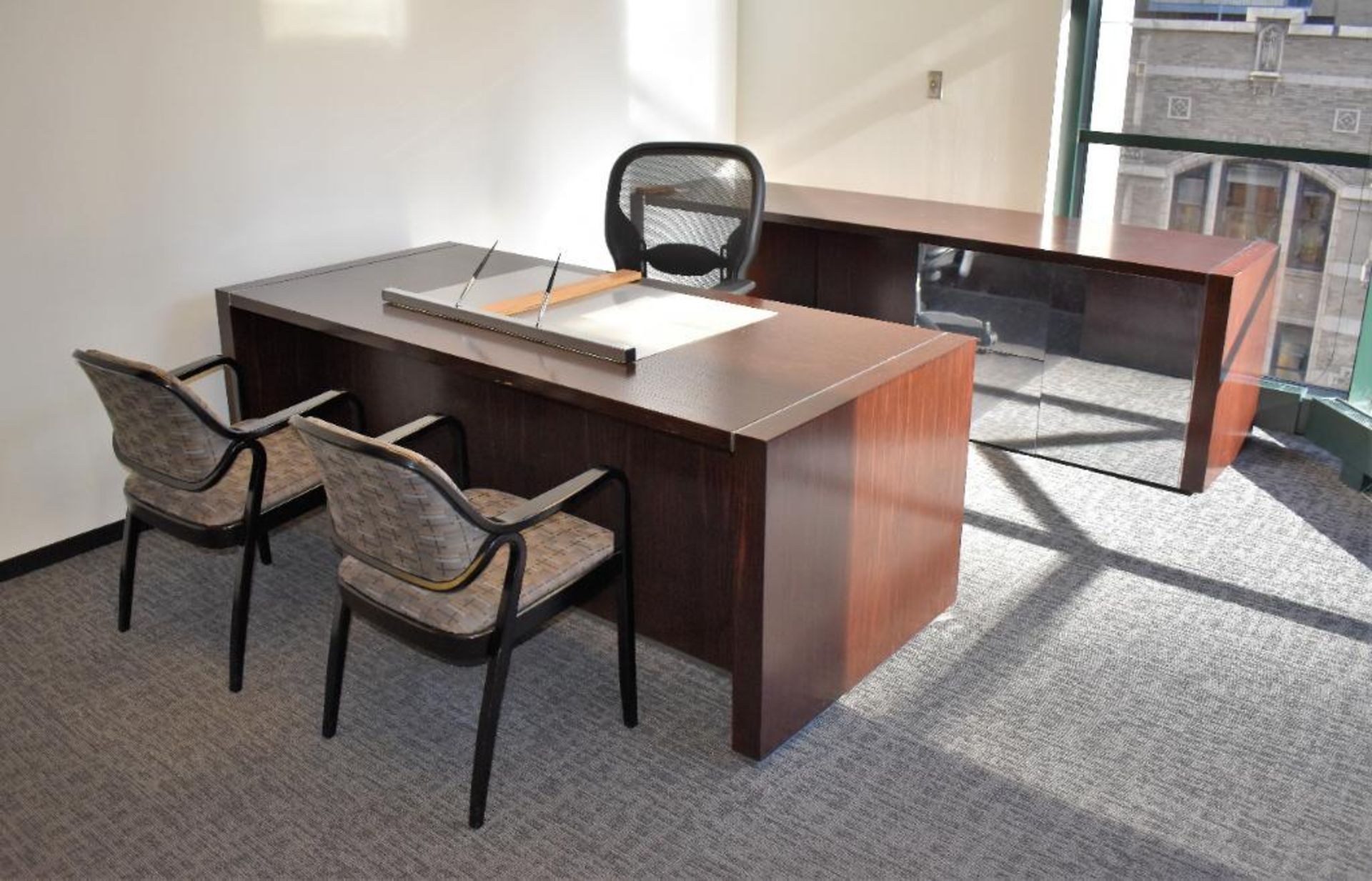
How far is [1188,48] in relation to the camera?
4137 millimetres

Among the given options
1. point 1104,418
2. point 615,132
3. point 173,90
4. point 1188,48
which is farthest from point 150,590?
point 1188,48

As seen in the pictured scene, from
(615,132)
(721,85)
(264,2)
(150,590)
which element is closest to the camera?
(150,590)

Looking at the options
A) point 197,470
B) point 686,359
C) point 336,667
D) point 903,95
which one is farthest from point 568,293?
point 903,95

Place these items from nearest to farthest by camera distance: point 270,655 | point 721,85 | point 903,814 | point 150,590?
point 903,814
point 270,655
point 150,590
point 721,85

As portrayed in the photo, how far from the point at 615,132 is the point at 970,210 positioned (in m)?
1.30

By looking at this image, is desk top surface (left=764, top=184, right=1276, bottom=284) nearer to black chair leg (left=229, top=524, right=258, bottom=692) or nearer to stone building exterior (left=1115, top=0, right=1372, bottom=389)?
stone building exterior (left=1115, top=0, right=1372, bottom=389)

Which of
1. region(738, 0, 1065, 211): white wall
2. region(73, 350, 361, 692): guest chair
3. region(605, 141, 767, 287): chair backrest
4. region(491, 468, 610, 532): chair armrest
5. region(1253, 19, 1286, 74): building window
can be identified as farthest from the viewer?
region(738, 0, 1065, 211): white wall

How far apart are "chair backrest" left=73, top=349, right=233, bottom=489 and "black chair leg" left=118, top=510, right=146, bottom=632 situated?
23 cm

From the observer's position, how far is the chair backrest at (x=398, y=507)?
2.02 meters

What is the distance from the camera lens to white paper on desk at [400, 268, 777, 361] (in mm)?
2814

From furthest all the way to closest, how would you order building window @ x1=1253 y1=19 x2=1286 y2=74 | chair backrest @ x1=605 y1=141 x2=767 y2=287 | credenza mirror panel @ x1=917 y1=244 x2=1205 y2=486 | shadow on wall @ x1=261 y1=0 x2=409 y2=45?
building window @ x1=1253 y1=19 x2=1286 y2=74 < chair backrest @ x1=605 y1=141 x2=767 y2=287 < credenza mirror panel @ x1=917 y1=244 x2=1205 y2=486 < shadow on wall @ x1=261 y1=0 x2=409 y2=45

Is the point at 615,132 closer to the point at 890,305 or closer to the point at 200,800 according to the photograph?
the point at 890,305

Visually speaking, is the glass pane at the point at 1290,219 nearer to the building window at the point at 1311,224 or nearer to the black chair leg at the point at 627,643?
the building window at the point at 1311,224

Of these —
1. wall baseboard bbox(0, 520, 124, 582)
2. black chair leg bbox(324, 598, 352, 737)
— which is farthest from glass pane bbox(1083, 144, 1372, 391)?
wall baseboard bbox(0, 520, 124, 582)
